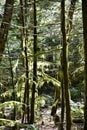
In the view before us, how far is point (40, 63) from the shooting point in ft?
33.6

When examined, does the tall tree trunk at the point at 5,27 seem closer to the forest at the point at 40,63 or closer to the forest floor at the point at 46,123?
the forest at the point at 40,63

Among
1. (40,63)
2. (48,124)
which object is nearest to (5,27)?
(40,63)

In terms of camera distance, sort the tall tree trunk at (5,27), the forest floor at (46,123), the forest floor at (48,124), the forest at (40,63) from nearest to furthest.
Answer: the forest at (40,63)
the tall tree trunk at (5,27)
the forest floor at (48,124)
the forest floor at (46,123)

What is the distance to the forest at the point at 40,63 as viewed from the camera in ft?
21.8

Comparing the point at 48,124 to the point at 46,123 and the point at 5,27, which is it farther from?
the point at 5,27

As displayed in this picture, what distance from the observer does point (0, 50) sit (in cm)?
755

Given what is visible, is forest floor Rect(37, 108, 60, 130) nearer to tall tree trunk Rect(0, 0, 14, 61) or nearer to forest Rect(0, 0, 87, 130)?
forest Rect(0, 0, 87, 130)

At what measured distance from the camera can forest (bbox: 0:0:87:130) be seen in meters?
6.65

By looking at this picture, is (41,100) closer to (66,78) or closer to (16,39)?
(66,78)

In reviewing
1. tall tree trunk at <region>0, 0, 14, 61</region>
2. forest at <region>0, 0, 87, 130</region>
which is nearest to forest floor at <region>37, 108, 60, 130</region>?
forest at <region>0, 0, 87, 130</region>

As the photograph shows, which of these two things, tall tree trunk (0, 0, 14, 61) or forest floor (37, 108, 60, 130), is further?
forest floor (37, 108, 60, 130)

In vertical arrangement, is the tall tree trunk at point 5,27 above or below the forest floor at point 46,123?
above

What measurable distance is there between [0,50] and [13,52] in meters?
9.35

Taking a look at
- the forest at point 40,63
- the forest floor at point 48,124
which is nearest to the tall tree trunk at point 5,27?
the forest at point 40,63
